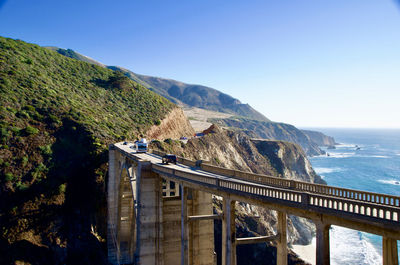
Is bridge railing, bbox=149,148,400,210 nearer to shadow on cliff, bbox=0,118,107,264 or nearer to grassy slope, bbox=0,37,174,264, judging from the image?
shadow on cliff, bbox=0,118,107,264

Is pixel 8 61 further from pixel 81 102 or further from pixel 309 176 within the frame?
pixel 309 176

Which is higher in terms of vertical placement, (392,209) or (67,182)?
(392,209)

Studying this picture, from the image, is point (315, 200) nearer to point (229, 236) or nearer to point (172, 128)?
point (229, 236)

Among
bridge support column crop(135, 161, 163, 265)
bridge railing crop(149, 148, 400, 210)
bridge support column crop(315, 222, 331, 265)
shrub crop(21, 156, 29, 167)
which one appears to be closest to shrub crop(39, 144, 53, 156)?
shrub crop(21, 156, 29, 167)

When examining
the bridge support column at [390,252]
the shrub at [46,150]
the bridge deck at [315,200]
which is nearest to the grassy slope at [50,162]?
the shrub at [46,150]

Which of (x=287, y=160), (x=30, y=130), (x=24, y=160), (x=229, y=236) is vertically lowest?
(x=287, y=160)

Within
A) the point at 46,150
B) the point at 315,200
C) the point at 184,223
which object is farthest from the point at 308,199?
the point at 46,150

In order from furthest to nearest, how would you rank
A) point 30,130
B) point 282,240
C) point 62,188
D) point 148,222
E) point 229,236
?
point 30,130, point 62,188, point 148,222, point 282,240, point 229,236

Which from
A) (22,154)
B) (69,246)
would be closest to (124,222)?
(69,246)
